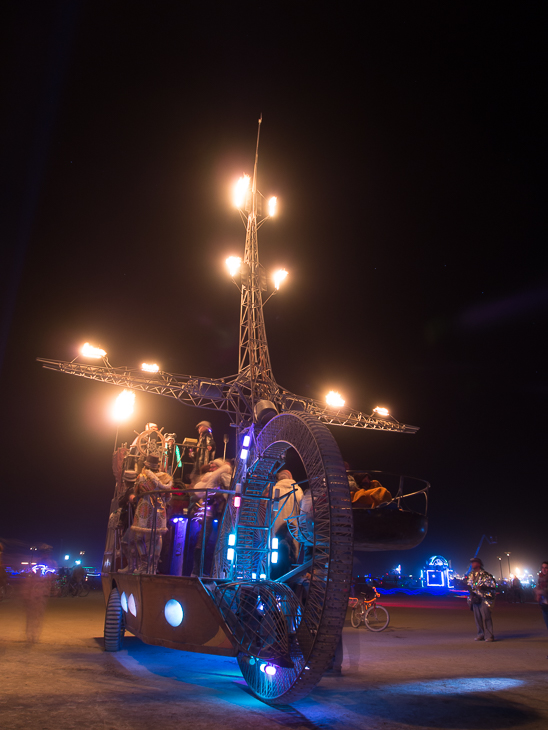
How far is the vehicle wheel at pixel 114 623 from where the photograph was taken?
8492 mm

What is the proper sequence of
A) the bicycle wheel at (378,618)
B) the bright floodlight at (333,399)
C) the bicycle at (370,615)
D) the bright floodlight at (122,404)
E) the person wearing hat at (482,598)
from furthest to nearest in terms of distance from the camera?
1. the bright floodlight at (333,399)
2. the bicycle at (370,615)
3. the bicycle wheel at (378,618)
4. the bright floodlight at (122,404)
5. the person wearing hat at (482,598)

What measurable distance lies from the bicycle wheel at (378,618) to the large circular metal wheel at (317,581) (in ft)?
27.3

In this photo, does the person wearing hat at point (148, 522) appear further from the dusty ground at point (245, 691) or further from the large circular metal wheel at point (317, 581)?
the large circular metal wheel at point (317, 581)

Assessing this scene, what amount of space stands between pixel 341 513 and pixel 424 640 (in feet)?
26.4

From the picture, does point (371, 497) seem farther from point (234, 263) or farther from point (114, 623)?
point (234, 263)

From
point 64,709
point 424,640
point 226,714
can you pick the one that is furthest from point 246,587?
point 424,640

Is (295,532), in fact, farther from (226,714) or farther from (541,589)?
(541,589)

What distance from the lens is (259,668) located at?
548cm

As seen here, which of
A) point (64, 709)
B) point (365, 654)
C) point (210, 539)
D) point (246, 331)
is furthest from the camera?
point (246, 331)

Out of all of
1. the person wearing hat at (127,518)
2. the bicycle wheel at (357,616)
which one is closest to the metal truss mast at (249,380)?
the person wearing hat at (127,518)

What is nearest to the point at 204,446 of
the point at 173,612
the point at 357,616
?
the point at 173,612

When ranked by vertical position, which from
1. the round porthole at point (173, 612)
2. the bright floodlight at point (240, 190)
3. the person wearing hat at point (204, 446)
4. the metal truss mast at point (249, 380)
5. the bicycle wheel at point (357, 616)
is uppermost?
the bright floodlight at point (240, 190)

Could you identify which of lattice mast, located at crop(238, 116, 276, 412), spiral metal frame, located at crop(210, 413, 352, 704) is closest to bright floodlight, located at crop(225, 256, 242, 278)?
lattice mast, located at crop(238, 116, 276, 412)

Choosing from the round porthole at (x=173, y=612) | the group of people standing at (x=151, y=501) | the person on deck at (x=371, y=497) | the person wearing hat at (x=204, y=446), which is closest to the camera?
the round porthole at (x=173, y=612)
